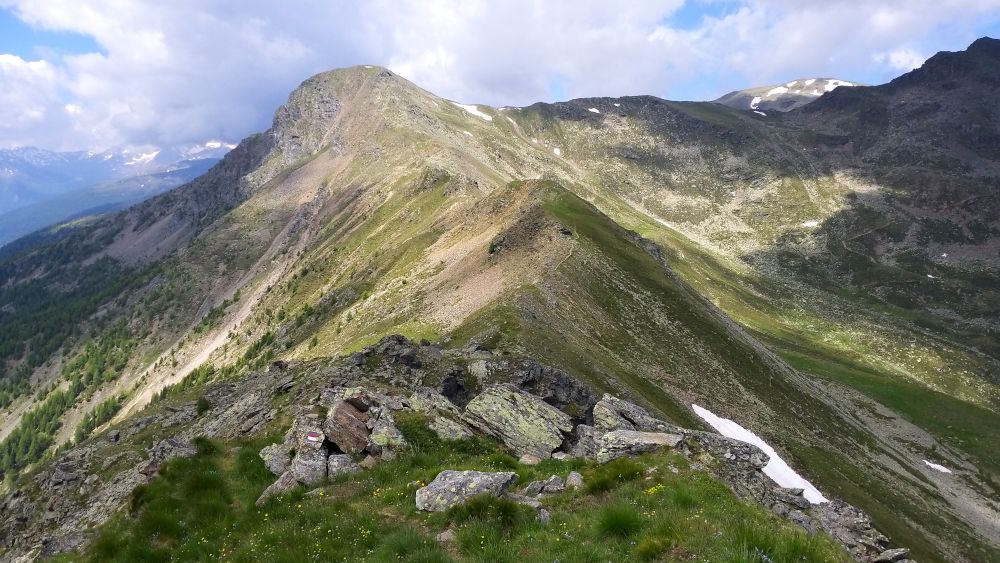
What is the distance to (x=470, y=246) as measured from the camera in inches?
3083

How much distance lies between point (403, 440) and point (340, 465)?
256cm

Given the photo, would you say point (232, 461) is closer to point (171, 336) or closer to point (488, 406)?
point (488, 406)

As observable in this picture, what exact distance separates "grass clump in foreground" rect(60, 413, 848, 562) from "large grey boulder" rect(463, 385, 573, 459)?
2.37m

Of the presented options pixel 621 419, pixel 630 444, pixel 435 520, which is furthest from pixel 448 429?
pixel 621 419

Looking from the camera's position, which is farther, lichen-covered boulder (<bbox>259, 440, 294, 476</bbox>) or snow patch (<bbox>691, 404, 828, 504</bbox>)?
snow patch (<bbox>691, 404, 828, 504</bbox>)

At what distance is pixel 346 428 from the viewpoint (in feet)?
71.2

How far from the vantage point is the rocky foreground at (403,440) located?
17750mm

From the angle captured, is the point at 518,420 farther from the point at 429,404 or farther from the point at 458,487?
the point at 458,487

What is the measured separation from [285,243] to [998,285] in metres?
217

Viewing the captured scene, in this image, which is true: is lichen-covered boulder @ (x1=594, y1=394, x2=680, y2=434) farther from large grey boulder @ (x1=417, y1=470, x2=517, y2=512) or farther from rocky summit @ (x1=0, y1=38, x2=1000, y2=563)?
large grey boulder @ (x1=417, y1=470, x2=517, y2=512)

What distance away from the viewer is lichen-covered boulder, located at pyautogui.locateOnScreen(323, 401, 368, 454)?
21078 millimetres

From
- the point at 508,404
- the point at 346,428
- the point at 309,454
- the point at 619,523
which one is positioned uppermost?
the point at 619,523

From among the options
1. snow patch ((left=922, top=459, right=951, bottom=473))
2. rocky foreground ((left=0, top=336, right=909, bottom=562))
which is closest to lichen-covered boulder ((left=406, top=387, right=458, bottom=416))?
rocky foreground ((left=0, top=336, right=909, bottom=562))

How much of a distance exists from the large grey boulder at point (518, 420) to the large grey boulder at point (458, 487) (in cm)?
624
